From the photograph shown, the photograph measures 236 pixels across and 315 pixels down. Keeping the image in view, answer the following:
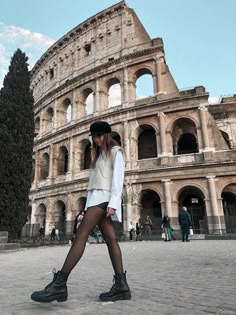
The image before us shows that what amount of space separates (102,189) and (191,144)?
21206mm

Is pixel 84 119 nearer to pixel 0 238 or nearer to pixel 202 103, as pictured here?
pixel 202 103

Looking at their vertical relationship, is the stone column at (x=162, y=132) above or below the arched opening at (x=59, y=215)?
above

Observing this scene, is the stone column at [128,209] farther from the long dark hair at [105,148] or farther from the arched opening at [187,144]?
the long dark hair at [105,148]

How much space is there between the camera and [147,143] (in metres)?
21.8

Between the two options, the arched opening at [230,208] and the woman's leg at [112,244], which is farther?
the arched opening at [230,208]

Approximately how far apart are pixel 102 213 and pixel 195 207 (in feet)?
57.2

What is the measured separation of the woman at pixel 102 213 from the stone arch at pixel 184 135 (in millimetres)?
17664

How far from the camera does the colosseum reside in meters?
18.2

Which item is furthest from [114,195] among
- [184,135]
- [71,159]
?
Result: [71,159]

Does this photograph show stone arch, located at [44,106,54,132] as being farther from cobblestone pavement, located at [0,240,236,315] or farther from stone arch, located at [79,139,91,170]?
cobblestone pavement, located at [0,240,236,315]

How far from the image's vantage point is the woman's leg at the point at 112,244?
8.63 feet

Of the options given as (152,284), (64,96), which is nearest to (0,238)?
(152,284)

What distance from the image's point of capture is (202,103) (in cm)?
1908

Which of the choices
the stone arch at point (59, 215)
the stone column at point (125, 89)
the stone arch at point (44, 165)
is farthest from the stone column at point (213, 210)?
the stone arch at point (44, 165)
